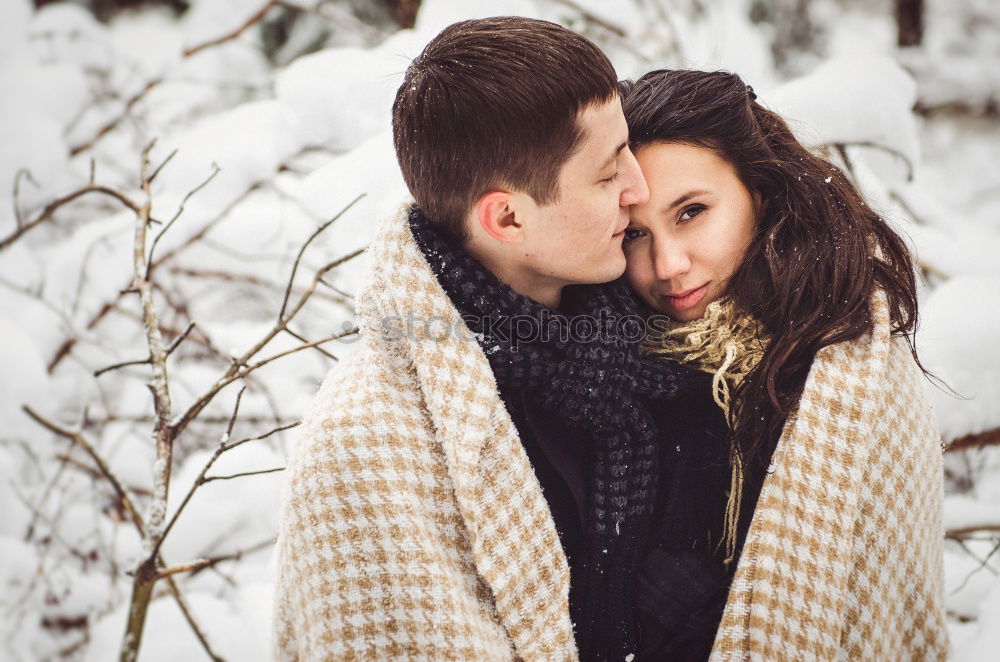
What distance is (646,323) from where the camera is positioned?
1.67 m

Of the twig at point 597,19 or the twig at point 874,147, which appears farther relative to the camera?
the twig at point 597,19

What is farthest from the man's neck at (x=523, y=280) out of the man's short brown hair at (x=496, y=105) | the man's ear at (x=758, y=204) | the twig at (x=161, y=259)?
the twig at (x=161, y=259)

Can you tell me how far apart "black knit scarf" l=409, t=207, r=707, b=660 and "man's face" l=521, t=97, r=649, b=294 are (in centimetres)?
11

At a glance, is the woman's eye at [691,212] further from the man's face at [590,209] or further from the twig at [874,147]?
the twig at [874,147]

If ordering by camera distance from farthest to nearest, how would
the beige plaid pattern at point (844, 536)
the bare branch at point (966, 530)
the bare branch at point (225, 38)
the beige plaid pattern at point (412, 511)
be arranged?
the bare branch at point (225, 38)
the bare branch at point (966, 530)
the beige plaid pattern at point (844, 536)
the beige plaid pattern at point (412, 511)

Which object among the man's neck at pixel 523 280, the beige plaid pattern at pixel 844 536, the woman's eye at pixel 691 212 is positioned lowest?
the beige plaid pattern at pixel 844 536

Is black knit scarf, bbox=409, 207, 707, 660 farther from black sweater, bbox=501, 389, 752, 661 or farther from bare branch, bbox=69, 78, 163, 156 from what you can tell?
bare branch, bbox=69, 78, 163, 156

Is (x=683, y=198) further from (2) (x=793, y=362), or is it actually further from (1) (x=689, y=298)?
(2) (x=793, y=362)

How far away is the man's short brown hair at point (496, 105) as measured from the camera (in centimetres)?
135

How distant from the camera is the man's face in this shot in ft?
4.73

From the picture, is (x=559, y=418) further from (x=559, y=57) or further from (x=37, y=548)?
(x=37, y=548)

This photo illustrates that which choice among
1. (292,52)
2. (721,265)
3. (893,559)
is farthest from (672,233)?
(292,52)

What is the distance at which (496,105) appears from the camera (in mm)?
1366

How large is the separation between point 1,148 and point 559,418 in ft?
7.14
